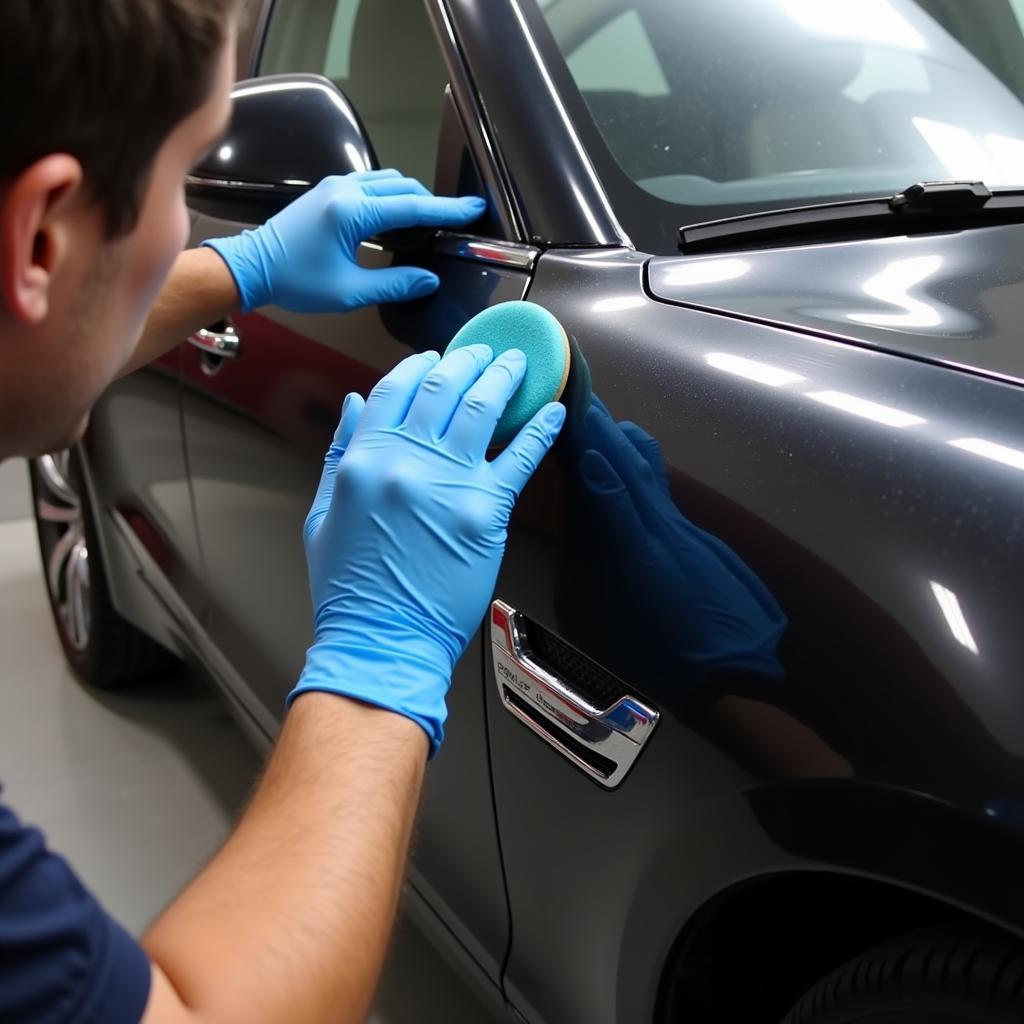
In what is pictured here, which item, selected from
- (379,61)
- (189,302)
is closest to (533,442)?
(189,302)

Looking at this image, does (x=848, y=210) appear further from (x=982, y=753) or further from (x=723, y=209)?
(x=982, y=753)

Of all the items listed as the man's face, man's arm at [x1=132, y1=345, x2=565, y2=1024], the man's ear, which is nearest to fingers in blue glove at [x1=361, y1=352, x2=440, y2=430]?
man's arm at [x1=132, y1=345, x2=565, y2=1024]

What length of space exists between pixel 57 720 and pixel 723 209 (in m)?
1.75

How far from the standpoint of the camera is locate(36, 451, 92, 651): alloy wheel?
219 cm

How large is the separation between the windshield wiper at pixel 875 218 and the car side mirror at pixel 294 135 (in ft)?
1.28

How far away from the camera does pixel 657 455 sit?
797mm

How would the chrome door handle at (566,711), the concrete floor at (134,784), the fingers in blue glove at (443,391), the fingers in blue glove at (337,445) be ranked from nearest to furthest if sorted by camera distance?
1. the chrome door handle at (566,711)
2. the fingers in blue glove at (443,391)
3. the fingers in blue glove at (337,445)
4. the concrete floor at (134,784)

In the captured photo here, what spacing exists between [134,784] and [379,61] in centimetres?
131

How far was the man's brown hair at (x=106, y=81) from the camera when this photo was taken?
57 centimetres

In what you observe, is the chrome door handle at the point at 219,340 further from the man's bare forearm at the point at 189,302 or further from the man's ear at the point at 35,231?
the man's ear at the point at 35,231

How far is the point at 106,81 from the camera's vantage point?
1.99 feet

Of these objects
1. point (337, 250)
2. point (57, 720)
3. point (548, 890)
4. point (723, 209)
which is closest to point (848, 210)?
point (723, 209)

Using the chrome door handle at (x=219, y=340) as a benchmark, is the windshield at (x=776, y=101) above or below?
above

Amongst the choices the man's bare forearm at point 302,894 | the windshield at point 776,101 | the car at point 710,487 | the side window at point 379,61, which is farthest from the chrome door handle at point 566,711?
the side window at point 379,61
